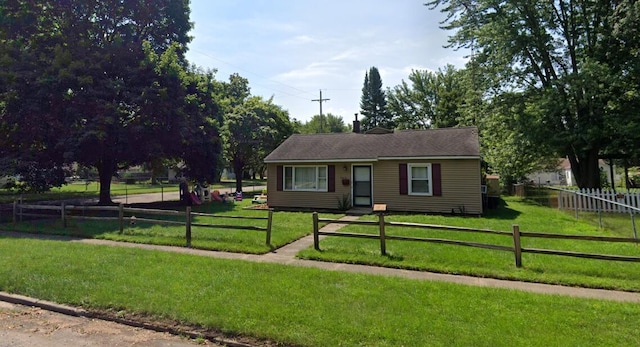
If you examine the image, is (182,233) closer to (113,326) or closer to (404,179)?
(113,326)

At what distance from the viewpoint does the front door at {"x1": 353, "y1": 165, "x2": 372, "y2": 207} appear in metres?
16.6

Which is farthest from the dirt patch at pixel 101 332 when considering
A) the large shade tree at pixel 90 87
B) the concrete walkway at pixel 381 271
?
the large shade tree at pixel 90 87

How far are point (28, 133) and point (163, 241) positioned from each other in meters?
11.5

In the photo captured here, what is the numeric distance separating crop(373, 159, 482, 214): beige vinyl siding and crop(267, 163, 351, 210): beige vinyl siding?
1799mm

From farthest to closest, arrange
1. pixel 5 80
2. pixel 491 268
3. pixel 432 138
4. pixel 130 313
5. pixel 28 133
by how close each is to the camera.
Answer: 1. pixel 432 138
2. pixel 28 133
3. pixel 5 80
4. pixel 491 268
5. pixel 130 313

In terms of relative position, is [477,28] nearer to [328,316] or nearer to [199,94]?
[199,94]

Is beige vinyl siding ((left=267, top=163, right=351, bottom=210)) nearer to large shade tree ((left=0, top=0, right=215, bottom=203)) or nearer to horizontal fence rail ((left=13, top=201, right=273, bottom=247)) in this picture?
large shade tree ((left=0, top=0, right=215, bottom=203))

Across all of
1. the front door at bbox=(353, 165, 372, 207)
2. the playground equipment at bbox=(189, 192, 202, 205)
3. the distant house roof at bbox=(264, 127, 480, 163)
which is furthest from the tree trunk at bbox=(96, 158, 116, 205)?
the front door at bbox=(353, 165, 372, 207)

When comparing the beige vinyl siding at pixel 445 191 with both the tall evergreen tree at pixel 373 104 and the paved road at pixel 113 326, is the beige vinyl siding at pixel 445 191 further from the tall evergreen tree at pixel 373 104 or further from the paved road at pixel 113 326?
the tall evergreen tree at pixel 373 104

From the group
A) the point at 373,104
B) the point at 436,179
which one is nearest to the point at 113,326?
the point at 436,179

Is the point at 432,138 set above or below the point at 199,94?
below

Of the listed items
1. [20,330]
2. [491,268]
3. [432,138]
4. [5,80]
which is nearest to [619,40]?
[432,138]

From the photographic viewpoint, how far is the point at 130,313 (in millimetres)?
4707

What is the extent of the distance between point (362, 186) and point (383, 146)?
2.24 m
